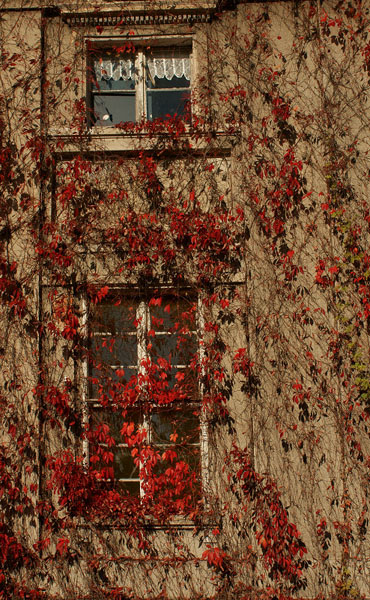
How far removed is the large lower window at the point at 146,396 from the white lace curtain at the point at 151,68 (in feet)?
8.24

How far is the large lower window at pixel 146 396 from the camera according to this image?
5.89 m

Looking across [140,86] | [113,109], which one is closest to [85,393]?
[113,109]

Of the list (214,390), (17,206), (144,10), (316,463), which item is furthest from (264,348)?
(144,10)

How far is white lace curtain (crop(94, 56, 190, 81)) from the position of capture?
22.1 feet

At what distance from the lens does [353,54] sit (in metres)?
6.49

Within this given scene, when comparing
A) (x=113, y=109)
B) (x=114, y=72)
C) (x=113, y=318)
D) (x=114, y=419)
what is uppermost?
(x=114, y=72)

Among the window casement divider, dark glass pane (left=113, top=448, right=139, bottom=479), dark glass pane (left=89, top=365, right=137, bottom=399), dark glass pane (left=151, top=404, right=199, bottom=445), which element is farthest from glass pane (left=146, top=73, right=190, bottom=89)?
dark glass pane (left=113, top=448, right=139, bottom=479)

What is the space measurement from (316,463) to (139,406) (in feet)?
5.98

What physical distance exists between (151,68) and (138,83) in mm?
246

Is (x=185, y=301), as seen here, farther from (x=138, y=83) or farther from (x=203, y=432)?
(x=138, y=83)

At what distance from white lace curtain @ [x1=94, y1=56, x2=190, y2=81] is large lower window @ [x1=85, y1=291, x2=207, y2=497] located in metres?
2.51

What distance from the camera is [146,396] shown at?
19.6 feet

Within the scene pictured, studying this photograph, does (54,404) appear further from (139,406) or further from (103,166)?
(103,166)

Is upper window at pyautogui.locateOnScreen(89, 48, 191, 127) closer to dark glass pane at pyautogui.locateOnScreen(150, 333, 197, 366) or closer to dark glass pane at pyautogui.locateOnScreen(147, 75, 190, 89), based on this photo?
dark glass pane at pyautogui.locateOnScreen(147, 75, 190, 89)
